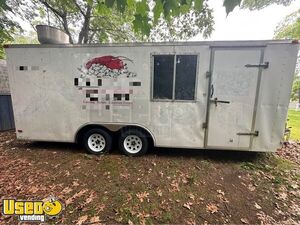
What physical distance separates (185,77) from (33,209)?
146 inches

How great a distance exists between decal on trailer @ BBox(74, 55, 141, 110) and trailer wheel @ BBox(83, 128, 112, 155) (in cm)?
73

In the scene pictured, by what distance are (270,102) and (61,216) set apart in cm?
448

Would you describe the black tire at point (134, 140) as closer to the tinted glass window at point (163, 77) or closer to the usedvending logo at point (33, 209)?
the tinted glass window at point (163, 77)

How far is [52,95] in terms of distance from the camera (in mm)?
3992

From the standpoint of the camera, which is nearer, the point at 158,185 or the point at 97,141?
the point at 158,185

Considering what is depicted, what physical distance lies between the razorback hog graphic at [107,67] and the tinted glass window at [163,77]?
0.58m

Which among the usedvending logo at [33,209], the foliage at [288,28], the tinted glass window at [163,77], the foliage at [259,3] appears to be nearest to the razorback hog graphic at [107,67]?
the tinted glass window at [163,77]

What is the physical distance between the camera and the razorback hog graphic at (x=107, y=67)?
3.72 m

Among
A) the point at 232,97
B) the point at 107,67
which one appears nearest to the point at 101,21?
the point at 107,67

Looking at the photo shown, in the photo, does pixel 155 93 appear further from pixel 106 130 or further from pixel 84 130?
pixel 84 130

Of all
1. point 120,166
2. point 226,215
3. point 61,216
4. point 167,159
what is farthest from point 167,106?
point 61,216

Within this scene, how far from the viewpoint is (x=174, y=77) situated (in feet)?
12.0

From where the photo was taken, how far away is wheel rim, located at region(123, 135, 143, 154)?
403cm

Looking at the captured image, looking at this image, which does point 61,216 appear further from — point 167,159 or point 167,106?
point 167,106
